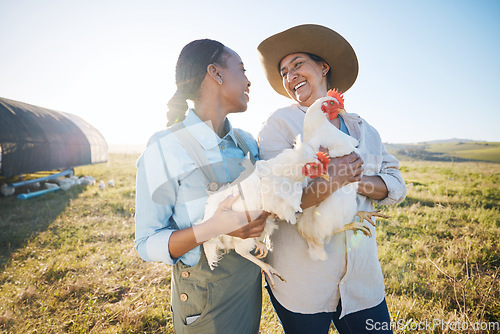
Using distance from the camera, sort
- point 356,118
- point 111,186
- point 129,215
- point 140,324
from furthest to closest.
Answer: point 111,186, point 129,215, point 140,324, point 356,118

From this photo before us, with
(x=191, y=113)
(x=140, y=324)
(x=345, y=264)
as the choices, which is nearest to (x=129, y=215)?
(x=140, y=324)

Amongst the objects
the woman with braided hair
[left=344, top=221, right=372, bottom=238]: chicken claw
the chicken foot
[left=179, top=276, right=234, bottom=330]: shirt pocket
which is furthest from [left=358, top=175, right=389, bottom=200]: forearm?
[left=179, top=276, right=234, bottom=330]: shirt pocket

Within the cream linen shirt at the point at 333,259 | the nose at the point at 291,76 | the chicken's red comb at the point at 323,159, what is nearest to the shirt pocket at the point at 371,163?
the cream linen shirt at the point at 333,259

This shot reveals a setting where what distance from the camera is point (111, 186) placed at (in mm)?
11148

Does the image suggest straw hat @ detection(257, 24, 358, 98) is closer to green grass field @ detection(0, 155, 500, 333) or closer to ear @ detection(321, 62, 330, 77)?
ear @ detection(321, 62, 330, 77)

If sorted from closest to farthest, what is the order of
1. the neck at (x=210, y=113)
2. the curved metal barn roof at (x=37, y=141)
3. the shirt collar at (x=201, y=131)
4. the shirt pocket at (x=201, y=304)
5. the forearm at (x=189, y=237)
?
the forearm at (x=189, y=237) < the shirt pocket at (x=201, y=304) < the shirt collar at (x=201, y=131) < the neck at (x=210, y=113) < the curved metal barn roof at (x=37, y=141)

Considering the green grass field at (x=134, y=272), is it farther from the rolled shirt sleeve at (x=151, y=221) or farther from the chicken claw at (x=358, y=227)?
the rolled shirt sleeve at (x=151, y=221)

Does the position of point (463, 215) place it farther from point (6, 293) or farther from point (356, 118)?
point (6, 293)

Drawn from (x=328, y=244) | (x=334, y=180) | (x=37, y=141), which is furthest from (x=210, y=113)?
(x=37, y=141)

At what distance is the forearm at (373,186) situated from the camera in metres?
1.91

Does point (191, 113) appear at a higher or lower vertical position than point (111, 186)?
higher

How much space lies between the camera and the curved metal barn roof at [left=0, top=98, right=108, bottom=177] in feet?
28.7

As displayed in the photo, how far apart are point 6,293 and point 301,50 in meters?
5.63

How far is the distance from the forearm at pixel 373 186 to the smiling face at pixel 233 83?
122 centimetres
